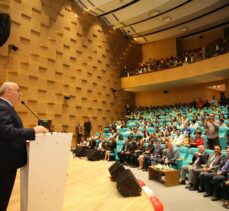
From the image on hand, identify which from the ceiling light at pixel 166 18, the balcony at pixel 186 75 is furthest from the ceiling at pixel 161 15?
the balcony at pixel 186 75

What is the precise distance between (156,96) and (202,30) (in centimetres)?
433

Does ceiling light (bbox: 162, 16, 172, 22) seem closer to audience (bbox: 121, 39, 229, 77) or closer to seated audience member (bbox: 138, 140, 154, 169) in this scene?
audience (bbox: 121, 39, 229, 77)

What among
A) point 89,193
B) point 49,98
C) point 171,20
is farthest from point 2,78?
point 171,20

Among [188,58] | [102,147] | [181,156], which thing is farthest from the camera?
[188,58]

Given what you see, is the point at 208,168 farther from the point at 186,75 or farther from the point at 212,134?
the point at 186,75

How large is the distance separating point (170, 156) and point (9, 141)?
4.56 m

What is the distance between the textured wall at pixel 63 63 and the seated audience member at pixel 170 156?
4705mm

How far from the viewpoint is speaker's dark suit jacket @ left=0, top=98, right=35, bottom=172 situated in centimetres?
151

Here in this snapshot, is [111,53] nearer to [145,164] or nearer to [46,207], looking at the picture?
[145,164]

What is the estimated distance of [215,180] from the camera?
3799 millimetres

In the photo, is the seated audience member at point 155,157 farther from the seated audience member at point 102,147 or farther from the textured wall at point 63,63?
the textured wall at point 63,63

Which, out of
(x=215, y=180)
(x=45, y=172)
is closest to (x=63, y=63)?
(x=215, y=180)

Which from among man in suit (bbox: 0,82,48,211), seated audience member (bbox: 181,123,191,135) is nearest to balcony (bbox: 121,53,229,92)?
seated audience member (bbox: 181,123,191,135)

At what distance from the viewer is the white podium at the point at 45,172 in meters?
1.71
